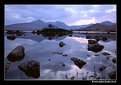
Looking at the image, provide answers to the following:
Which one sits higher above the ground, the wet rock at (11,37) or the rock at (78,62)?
the wet rock at (11,37)

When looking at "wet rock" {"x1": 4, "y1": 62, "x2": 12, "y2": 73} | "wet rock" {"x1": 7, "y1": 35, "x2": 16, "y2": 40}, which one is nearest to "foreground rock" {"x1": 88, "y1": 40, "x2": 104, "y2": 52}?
"wet rock" {"x1": 7, "y1": 35, "x2": 16, "y2": 40}

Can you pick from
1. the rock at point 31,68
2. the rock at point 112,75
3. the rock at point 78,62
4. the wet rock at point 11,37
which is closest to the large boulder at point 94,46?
the rock at point 78,62

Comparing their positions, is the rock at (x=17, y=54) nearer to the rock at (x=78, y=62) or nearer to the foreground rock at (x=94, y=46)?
the rock at (x=78, y=62)

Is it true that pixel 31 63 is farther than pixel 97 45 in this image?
No

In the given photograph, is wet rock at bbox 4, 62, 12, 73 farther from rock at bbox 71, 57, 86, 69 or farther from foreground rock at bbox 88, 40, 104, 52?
foreground rock at bbox 88, 40, 104, 52

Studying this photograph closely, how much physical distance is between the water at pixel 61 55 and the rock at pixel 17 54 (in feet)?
0.25

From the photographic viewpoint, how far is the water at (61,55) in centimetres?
381

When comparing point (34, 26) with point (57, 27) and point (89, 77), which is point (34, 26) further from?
point (89, 77)

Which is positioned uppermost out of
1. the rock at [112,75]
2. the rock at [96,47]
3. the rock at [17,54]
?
the rock at [96,47]

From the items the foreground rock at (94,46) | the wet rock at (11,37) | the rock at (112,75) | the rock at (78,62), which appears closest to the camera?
the rock at (112,75)

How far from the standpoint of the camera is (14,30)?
391cm
